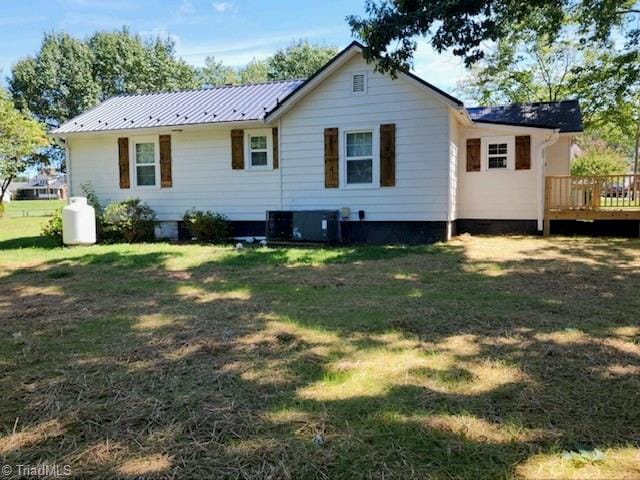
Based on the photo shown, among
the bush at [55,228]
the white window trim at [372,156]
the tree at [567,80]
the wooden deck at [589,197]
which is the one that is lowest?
the bush at [55,228]

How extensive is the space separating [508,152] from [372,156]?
3.95m

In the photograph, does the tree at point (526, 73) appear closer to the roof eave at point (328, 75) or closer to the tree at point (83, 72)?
the roof eave at point (328, 75)

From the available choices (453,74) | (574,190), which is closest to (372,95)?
(574,190)

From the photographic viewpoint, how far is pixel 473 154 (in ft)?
42.2

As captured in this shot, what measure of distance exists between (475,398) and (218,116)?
11011 mm

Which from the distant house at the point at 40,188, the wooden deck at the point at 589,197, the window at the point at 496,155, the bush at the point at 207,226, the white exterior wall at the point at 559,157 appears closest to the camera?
the wooden deck at the point at 589,197

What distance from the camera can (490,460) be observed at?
88.9 inches

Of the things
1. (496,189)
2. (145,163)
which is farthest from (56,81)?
(496,189)

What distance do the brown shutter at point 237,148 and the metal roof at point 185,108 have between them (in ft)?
1.41

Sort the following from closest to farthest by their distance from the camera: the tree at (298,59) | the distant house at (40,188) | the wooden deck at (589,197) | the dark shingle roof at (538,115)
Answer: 1. the wooden deck at (589,197)
2. the dark shingle roof at (538,115)
3. the tree at (298,59)
4. the distant house at (40,188)

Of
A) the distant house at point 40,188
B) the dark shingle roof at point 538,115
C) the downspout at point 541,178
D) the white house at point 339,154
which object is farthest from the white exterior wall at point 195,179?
the distant house at point 40,188

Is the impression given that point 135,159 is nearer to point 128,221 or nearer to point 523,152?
point 128,221

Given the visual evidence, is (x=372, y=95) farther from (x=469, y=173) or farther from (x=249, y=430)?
(x=249, y=430)

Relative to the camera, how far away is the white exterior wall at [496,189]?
12.5 m
